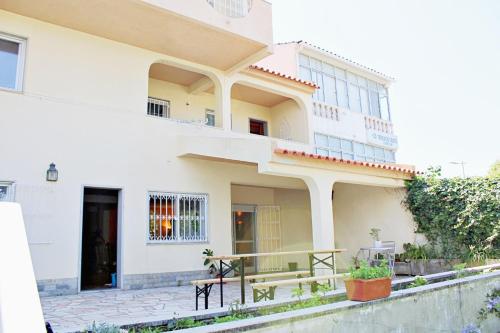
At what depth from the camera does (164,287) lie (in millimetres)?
9906

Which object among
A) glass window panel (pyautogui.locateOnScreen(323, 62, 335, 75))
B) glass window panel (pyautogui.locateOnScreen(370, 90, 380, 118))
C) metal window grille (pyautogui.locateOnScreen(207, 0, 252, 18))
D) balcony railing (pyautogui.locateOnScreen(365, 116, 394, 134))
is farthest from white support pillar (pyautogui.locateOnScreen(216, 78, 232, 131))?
glass window panel (pyautogui.locateOnScreen(370, 90, 380, 118))

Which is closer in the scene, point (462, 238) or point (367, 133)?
point (462, 238)


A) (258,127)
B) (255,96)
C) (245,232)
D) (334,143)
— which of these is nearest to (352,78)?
(334,143)

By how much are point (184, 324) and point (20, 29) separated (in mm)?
8270

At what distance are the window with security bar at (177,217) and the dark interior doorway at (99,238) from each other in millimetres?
1079

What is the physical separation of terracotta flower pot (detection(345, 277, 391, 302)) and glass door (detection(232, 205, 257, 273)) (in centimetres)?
973

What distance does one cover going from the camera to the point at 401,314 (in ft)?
14.6

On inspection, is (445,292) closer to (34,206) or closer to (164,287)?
(164,287)

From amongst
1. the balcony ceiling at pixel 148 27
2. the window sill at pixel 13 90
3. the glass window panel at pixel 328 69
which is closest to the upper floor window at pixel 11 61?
the window sill at pixel 13 90

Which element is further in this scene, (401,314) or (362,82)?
(362,82)

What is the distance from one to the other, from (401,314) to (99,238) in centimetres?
835

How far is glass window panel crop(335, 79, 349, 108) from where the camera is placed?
1731 centimetres

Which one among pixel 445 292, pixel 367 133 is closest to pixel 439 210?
pixel 367 133

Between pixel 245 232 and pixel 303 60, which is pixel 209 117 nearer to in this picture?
pixel 245 232
